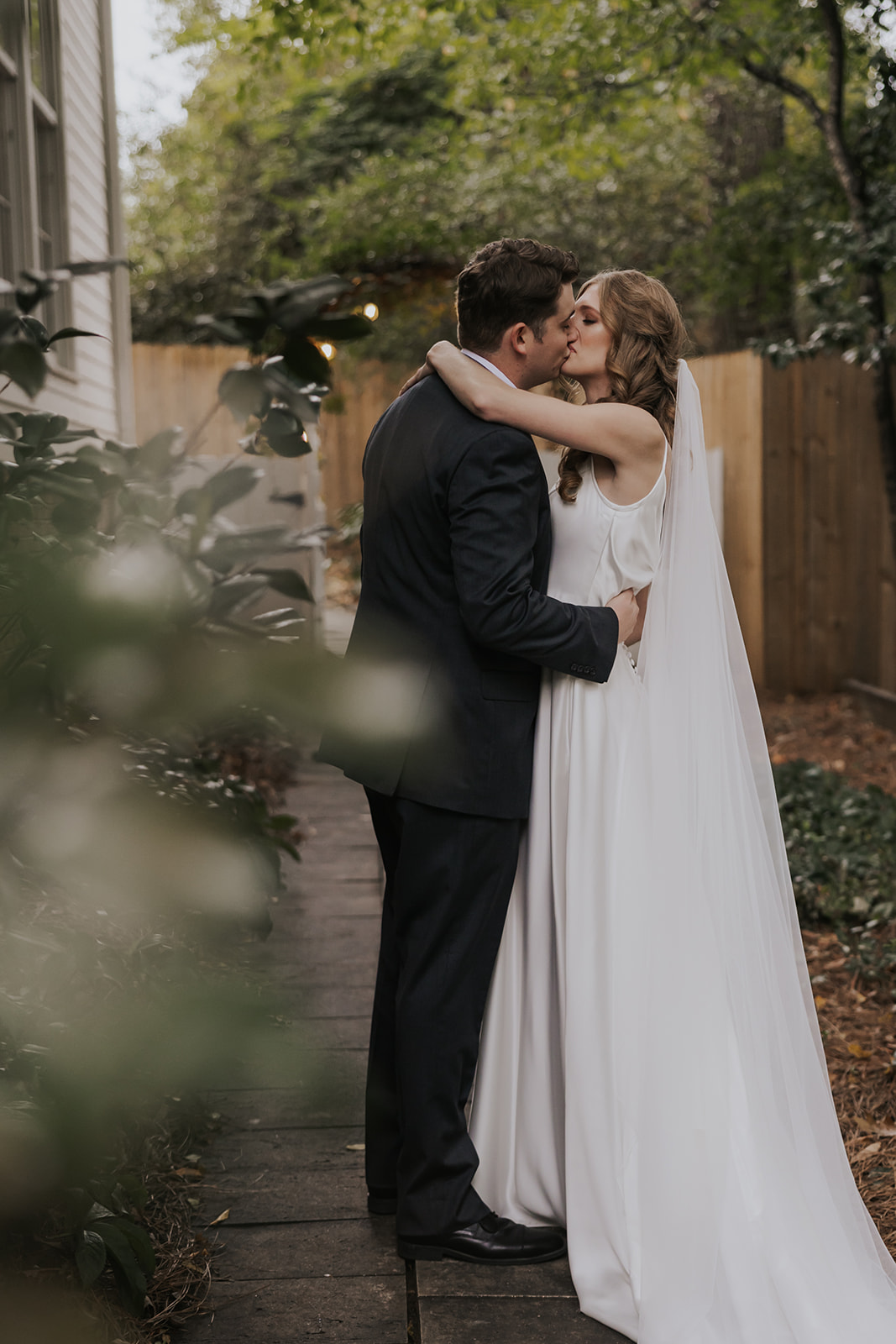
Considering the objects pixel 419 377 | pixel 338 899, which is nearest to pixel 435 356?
pixel 419 377

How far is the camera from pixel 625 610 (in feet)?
8.22

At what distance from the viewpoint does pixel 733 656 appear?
2666 millimetres

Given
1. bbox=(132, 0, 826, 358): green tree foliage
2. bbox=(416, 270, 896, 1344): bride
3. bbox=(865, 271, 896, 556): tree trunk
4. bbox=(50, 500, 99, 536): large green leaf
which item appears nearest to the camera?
bbox=(50, 500, 99, 536): large green leaf

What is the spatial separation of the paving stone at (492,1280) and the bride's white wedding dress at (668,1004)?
0.08 m

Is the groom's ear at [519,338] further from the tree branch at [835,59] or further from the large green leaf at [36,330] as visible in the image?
the tree branch at [835,59]

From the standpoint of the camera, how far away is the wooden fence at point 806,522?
827cm

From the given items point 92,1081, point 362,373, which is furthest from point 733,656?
point 362,373

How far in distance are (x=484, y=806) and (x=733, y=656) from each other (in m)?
0.68

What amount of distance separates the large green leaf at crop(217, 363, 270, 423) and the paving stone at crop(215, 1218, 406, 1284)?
2.10 m

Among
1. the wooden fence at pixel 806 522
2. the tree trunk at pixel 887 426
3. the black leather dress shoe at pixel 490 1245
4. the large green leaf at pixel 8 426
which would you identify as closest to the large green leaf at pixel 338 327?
the large green leaf at pixel 8 426

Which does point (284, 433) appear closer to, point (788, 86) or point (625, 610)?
point (625, 610)

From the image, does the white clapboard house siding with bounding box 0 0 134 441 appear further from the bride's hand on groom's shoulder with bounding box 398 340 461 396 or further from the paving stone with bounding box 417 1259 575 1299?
the paving stone with bounding box 417 1259 575 1299

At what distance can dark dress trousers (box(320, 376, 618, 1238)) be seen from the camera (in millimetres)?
2314

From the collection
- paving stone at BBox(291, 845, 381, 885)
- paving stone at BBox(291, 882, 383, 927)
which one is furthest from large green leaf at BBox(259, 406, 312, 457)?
paving stone at BBox(291, 845, 381, 885)
